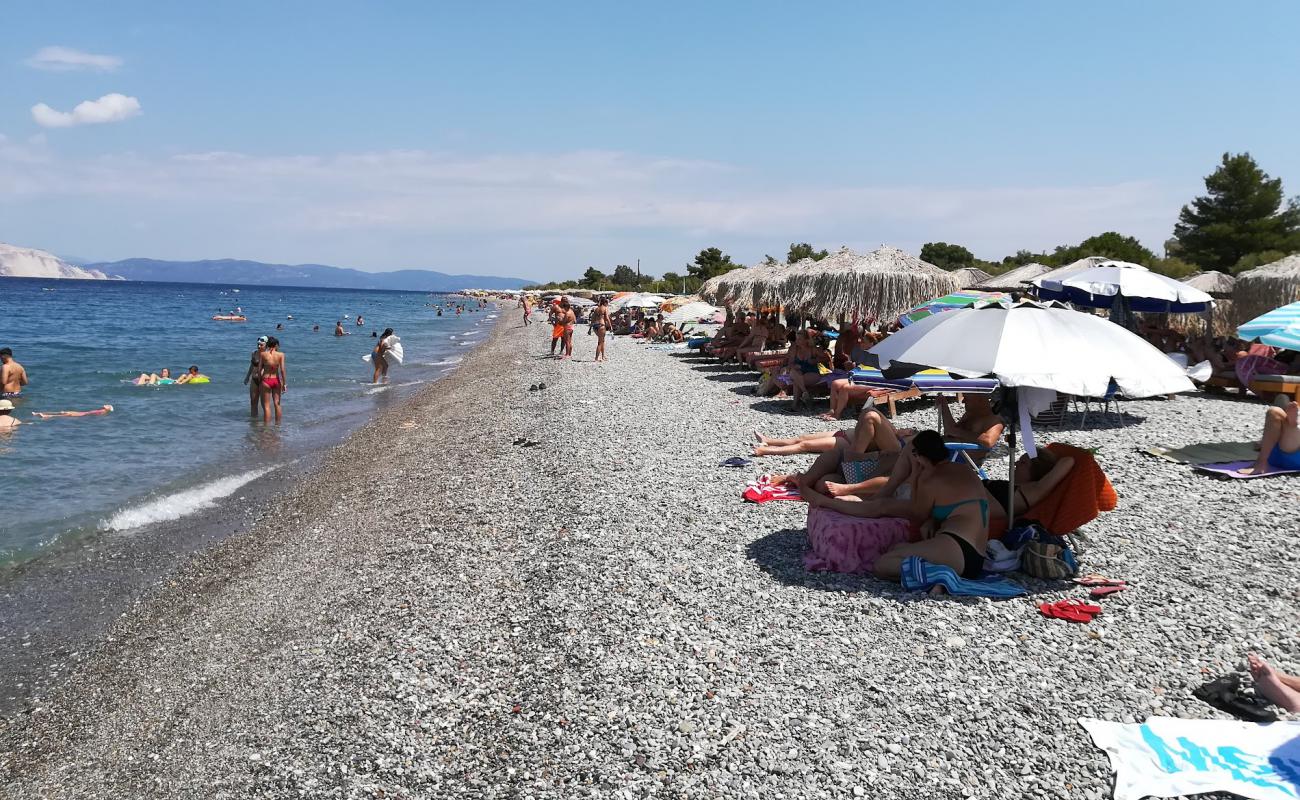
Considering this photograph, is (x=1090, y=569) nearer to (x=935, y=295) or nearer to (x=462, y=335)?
(x=935, y=295)

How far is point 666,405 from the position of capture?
12367 millimetres

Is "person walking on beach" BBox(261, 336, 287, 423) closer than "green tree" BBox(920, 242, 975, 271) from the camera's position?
Yes

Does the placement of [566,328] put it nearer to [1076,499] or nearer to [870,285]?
[870,285]

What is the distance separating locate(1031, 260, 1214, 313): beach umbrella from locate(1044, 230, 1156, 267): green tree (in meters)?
Result: 29.1

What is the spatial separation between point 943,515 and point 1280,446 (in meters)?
4.40

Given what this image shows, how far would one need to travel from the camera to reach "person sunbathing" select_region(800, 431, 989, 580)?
484 centimetres

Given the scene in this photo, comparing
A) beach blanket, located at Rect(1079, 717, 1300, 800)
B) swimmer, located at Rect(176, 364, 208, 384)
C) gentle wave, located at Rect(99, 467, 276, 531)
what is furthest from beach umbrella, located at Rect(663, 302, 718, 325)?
beach blanket, located at Rect(1079, 717, 1300, 800)

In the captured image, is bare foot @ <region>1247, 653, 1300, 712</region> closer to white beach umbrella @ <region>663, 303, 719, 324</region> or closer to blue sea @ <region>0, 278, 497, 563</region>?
blue sea @ <region>0, 278, 497, 563</region>

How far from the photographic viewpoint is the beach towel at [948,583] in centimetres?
472

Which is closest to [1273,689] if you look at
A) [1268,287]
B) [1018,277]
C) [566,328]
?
[1268,287]

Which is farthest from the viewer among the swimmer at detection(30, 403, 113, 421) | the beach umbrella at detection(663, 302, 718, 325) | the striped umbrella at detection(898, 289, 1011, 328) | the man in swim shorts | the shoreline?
the beach umbrella at detection(663, 302, 718, 325)

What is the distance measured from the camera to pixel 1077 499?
5.09 m

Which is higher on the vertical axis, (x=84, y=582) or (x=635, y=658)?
(x=635, y=658)

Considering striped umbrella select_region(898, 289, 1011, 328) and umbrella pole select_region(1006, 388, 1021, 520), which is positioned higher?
striped umbrella select_region(898, 289, 1011, 328)
